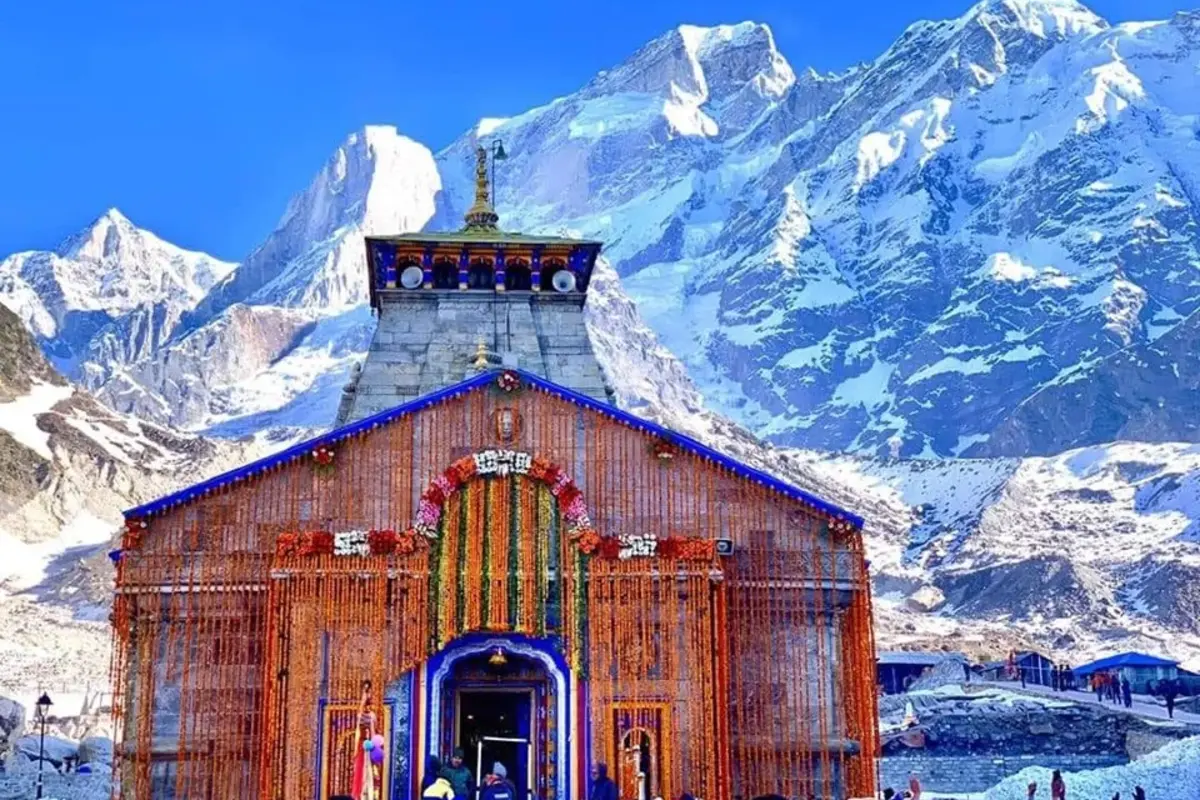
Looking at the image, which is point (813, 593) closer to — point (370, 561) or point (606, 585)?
point (606, 585)

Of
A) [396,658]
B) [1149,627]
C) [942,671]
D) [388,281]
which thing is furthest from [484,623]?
[1149,627]

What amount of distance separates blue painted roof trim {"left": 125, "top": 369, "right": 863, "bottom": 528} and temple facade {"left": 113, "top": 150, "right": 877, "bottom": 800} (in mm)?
53

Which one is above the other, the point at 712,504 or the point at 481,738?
the point at 712,504

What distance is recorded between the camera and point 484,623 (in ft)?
88.8

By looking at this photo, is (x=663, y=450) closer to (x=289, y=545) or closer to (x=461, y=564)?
(x=461, y=564)

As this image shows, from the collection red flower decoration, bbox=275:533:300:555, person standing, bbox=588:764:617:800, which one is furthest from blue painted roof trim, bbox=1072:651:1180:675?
red flower decoration, bbox=275:533:300:555

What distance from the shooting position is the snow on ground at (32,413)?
122394 mm

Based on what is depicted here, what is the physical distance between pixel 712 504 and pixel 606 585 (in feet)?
9.25

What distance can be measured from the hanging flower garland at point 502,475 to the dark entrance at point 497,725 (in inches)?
126

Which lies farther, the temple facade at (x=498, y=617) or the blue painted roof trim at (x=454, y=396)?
the blue painted roof trim at (x=454, y=396)

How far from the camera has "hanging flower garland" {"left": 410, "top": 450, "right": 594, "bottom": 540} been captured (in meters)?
27.6

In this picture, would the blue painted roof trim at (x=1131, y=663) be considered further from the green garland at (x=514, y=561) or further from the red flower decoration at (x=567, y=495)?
the green garland at (x=514, y=561)

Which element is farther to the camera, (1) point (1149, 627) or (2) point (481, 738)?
(1) point (1149, 627)

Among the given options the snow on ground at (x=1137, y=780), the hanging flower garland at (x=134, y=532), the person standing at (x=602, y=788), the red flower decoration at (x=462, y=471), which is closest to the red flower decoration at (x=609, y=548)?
the red flower decoration at (x=462, y=471)
